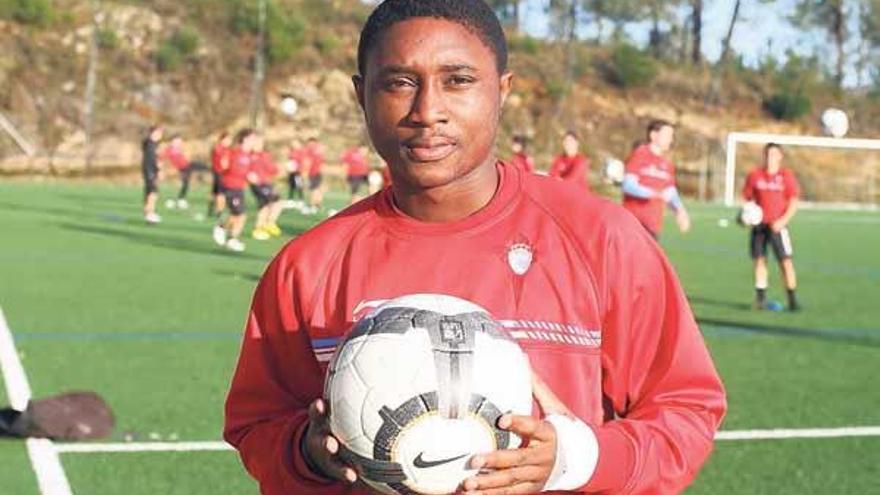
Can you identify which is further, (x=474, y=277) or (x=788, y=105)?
(x=788, y=105)

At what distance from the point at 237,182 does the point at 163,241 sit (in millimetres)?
1619

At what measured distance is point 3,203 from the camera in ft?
120

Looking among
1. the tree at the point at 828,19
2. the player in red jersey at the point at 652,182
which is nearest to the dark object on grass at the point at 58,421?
the player in red jersey at the point at 652,182

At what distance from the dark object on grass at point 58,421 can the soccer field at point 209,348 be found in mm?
138

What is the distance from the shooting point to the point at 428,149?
107 inches

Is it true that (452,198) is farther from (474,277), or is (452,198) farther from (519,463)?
(519,463)

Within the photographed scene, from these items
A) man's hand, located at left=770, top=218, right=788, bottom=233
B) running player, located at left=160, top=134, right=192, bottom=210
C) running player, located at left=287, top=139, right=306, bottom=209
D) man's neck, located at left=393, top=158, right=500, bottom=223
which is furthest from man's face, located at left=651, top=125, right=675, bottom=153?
running player, located at left=160, top=134, right=192, bottom=210

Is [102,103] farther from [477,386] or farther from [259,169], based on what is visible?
[477,386]

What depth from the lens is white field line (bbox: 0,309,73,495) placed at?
698cm

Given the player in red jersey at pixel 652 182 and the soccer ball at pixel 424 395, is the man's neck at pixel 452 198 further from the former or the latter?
the player in red jersey at pixel 652 182

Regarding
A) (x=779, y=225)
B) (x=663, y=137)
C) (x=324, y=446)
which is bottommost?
(x=779, y=225)

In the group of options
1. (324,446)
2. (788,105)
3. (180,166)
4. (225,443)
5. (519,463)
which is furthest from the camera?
(788,105)

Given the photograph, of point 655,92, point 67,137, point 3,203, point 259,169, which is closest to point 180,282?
point 259,169

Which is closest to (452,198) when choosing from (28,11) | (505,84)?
(505,84)
